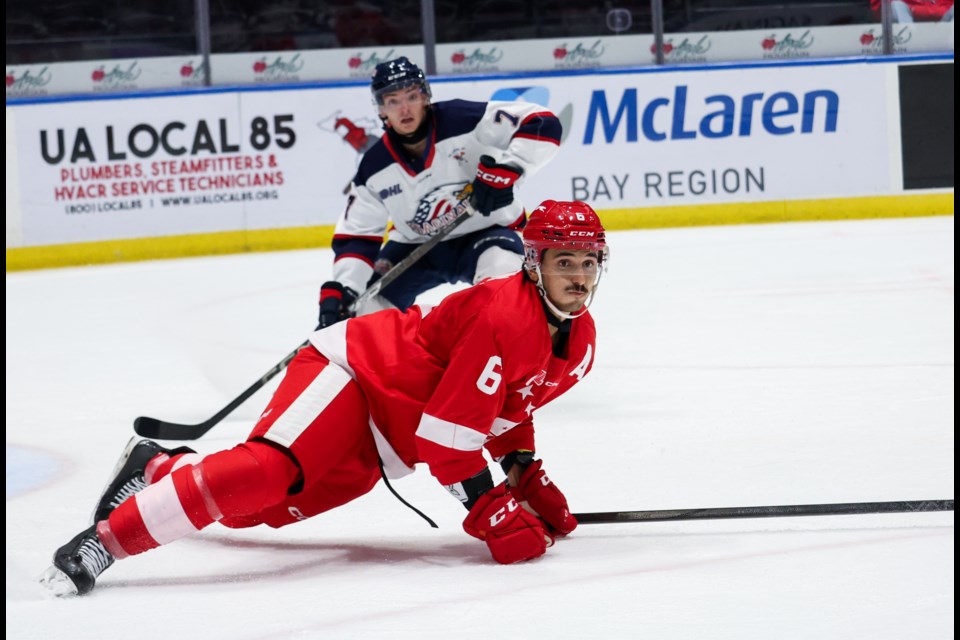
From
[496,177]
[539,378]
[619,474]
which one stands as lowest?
[619,474]

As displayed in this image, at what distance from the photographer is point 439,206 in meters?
3.76

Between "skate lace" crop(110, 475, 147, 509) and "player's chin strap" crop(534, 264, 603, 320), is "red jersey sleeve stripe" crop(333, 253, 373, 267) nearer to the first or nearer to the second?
"skate lace" crop(110, 475, 147, 509)

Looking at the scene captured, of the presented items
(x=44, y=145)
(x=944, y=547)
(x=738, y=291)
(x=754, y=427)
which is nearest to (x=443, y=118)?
(x=754, y=427)

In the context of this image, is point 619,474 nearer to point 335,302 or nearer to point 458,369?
point 458,369

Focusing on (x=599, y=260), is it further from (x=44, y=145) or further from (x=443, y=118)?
(x=44, y=145)

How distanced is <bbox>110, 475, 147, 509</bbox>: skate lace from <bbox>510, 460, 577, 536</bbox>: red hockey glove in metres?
0.71

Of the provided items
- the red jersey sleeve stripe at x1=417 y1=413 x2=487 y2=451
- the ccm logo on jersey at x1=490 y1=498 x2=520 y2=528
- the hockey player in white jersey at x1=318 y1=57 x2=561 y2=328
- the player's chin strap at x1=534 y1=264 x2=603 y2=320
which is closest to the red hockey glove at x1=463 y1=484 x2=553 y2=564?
the ccm logo on jersey at x1=490 y1=498 x2=520 y2=528

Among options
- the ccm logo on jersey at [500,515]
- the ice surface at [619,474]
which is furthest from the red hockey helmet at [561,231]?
the ice surface at [619,474]

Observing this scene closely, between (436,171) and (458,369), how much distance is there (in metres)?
1.49

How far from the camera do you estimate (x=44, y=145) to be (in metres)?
7.70

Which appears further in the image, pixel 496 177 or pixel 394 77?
pixel 496 177

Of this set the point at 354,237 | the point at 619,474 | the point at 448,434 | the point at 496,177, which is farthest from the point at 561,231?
the point at 354,237

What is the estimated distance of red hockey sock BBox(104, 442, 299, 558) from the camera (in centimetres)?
227

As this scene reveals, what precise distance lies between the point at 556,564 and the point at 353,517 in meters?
0.59
